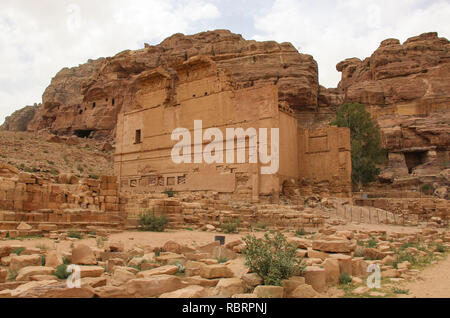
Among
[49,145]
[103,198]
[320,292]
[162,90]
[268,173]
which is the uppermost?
[162,90]

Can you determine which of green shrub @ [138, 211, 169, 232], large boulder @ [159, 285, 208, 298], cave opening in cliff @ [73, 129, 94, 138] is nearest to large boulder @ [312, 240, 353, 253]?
large boulder @ [159, 285, 208, 298]

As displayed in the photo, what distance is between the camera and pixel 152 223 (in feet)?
41.8

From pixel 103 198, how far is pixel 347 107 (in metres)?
24.7

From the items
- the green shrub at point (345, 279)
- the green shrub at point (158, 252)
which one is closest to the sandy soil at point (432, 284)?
the green shrub at point (345, 279)

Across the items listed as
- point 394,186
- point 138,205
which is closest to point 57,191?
point 138,205

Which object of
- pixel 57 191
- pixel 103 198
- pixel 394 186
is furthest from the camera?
pixel 394 186

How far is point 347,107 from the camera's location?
3144cm

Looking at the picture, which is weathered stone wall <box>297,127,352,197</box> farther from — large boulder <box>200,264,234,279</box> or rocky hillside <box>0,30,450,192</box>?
rocky hillside <box>0,30,450,192</box>

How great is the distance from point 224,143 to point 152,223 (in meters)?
7.76

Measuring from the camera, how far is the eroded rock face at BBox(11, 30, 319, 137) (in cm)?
3975

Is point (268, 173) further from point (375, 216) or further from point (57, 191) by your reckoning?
point (57, 191)

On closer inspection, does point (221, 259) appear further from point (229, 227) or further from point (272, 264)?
point (229, 227)
